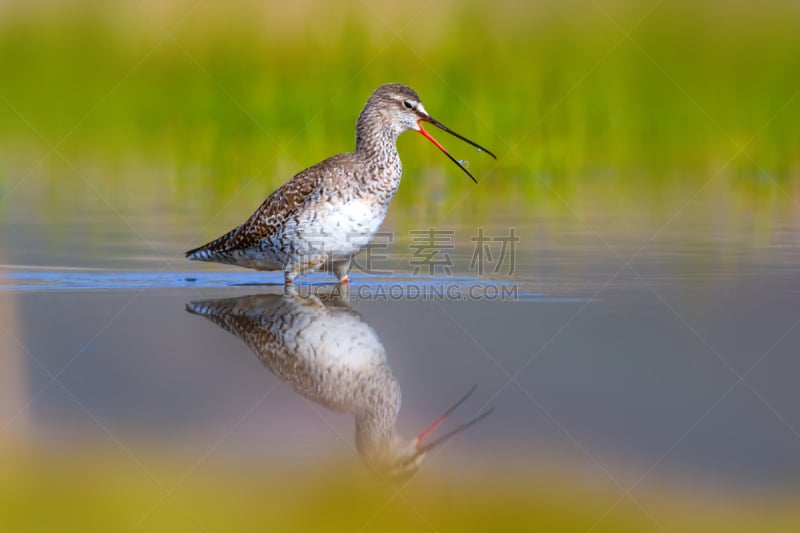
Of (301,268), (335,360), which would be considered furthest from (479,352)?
(301,268)

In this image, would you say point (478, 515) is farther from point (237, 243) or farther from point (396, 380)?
point (237, 243)

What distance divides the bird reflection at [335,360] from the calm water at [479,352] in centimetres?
6

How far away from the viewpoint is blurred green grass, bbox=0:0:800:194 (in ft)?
53.4

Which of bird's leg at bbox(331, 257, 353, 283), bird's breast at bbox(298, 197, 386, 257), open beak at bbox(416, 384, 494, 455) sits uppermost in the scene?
open beak at bbox(416, 384, 494, 455)

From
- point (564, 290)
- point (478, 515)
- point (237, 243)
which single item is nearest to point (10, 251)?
point (237, 243)

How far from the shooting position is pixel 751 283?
8.37 metres

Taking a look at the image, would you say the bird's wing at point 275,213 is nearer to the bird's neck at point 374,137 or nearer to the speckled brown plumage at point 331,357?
the bird's neck at point 374,137

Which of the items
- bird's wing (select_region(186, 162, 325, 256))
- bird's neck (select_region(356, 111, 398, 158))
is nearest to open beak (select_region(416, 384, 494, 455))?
bird's wing (select_region(186, 162, 325, 256))

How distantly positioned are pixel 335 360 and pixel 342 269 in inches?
115

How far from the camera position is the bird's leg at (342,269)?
9141 millimetres

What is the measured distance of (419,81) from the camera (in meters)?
16.7

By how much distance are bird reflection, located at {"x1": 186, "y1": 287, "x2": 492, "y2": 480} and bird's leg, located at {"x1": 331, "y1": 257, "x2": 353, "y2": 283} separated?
630mm

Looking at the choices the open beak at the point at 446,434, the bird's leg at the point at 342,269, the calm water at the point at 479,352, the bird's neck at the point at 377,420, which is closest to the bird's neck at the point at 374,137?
the bird's leg at the point at 342,269

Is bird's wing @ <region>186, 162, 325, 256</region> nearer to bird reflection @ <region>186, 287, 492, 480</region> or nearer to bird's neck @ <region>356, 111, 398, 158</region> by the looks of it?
bird's neck @ <region>356, 111, 398, 158</region>
